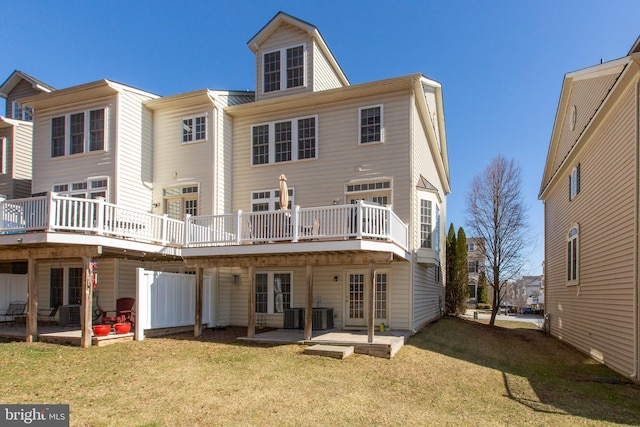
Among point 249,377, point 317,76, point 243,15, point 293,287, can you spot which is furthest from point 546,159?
Answer: point 249,377

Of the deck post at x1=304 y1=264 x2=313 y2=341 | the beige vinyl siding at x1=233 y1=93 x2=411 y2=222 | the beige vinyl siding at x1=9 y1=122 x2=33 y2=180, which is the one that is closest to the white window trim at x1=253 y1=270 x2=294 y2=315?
the beige vinyl siding at x1=233 y1=93 x2=411 y2=222

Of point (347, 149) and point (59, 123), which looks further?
point (59, 123)

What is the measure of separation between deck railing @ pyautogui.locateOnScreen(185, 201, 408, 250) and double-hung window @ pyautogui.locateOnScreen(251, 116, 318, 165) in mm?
3595

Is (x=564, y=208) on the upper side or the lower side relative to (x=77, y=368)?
upper

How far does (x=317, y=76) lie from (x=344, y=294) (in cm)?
804

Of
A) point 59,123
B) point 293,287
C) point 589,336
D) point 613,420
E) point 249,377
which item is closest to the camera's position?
point 613,420

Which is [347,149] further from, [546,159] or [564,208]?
[546,159]

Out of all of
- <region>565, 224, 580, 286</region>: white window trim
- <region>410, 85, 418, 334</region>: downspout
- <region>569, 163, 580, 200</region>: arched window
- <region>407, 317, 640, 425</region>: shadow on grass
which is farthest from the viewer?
<region>569, 163, 580, 200</region>: arched window

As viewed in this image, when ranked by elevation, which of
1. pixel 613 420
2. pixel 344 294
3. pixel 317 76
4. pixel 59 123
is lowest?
pixel 613 420

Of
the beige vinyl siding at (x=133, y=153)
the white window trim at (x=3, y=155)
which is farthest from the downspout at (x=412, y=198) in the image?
the white window trim at (x=3, y=155)

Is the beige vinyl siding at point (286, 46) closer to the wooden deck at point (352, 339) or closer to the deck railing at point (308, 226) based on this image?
the deck railing at point (308, 226)

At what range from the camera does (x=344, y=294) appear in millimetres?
14422

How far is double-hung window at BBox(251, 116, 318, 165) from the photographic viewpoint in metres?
15.4

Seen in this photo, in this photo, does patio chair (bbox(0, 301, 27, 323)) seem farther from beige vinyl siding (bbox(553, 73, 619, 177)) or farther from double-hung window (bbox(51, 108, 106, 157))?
beige vinyl siding (bbox(553, 73, 619, 177))
